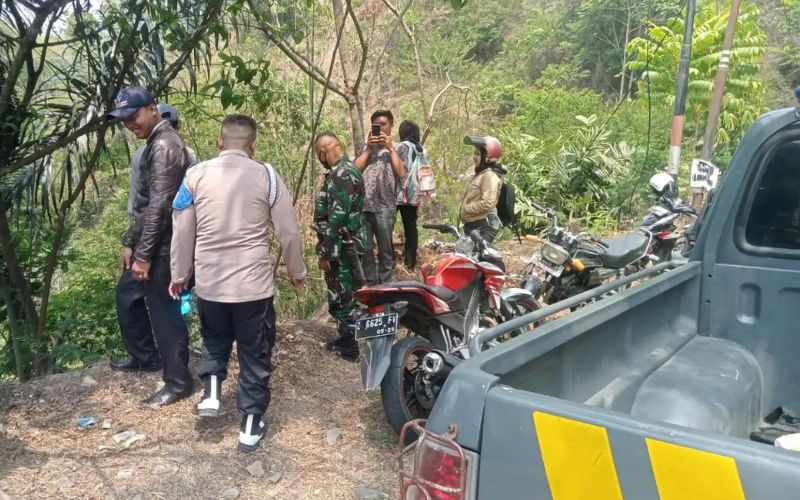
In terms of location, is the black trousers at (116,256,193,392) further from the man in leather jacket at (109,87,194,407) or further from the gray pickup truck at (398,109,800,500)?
the gray pickup truck at (398,109,800,500)

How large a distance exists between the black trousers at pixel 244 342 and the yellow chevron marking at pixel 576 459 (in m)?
2.29

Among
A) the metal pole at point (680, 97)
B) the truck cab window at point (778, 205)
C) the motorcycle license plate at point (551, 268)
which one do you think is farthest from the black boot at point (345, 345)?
the metal pole at point (680, 97)

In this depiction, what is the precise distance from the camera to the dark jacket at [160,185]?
11.8 ft

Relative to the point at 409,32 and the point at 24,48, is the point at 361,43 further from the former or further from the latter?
the point at 24,48

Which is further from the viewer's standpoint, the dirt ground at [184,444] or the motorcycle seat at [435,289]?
the motorcycle seat at [435,289]

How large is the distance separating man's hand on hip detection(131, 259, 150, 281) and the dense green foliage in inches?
50.4

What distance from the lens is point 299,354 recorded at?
4.73 metres

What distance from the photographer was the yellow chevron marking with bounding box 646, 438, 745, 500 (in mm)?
1159

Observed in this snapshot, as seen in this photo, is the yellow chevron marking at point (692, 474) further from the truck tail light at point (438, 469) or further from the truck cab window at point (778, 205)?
the truck cab window at point (778, 205)

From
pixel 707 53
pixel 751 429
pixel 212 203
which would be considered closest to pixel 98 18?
pixel 212 203

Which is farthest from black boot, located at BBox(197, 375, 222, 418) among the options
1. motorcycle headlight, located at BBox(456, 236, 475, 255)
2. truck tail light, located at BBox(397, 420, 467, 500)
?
truck tail light, located at BBox(397, 420, 467, 500)

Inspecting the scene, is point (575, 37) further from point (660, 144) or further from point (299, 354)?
point (299, 354)

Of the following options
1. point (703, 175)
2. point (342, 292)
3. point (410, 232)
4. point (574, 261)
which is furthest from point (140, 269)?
point (703, 175)

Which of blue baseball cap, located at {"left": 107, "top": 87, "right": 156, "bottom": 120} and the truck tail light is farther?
blue baseball cap, located at {"left": 107, "top": 87, "right": 156, "bottom": 120}
